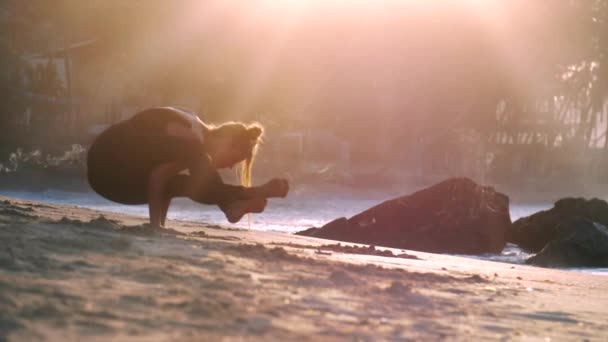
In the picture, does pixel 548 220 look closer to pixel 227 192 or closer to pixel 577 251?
pixel 577 251

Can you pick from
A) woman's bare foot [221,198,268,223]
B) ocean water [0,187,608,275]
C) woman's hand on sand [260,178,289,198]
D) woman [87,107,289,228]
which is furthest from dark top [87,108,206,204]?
ocean water [0,187,608,275]

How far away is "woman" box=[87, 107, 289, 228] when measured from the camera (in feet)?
A: 24.2

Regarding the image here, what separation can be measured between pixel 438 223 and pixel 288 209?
9674 mm

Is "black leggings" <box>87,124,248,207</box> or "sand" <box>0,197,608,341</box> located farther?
"black leggings" <box>87,124,248,207</box>

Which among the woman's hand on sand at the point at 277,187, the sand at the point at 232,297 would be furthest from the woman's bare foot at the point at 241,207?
the sand at the point at 232,297

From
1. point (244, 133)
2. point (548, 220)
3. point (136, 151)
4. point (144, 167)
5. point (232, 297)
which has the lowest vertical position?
point (232, 297)

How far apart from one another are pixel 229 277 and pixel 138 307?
1020 mm

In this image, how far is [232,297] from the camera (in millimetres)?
4305

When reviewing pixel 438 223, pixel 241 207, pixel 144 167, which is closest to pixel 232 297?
pixel 241 207

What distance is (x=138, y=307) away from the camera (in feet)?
12.6

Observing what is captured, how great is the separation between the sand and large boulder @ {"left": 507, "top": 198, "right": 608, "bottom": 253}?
10.4 m

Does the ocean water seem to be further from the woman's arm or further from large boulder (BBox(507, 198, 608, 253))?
the woman's arm

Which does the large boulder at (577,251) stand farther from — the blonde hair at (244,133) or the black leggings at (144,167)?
the black leggings at (144,167)

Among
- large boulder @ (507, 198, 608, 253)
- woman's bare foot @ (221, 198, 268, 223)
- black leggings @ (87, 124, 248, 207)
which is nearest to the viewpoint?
woman's bare foot @ (221, 198, 268, 223)
